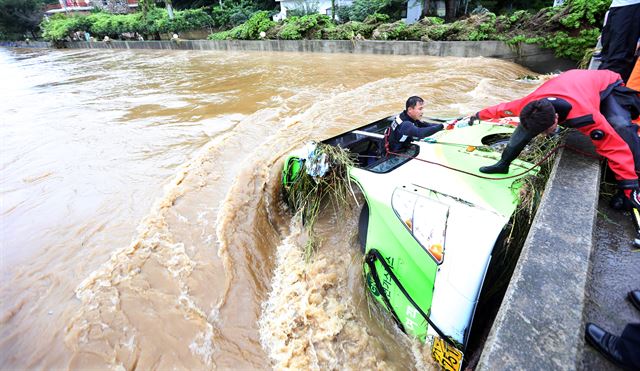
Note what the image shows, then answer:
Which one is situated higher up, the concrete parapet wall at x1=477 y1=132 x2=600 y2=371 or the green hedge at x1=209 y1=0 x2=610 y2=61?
the green hedge at x1=209 y1=0 x2=610 y2=61

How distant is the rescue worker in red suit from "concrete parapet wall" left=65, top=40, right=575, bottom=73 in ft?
32.6

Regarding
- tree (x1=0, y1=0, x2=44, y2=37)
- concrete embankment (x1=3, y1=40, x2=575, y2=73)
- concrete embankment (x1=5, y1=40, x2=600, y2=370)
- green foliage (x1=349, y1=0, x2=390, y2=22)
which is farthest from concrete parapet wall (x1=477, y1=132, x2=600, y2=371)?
tree (x1=0, y1=0, x2=44, y2=37)

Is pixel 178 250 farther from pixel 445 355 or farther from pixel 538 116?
pixel 538 116

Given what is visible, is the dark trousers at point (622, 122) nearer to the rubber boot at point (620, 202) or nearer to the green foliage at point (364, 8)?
the rubber boot at point (620, 202)

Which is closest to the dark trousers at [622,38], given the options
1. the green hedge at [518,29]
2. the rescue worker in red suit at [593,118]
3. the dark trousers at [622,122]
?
the rescue worker in red suit at [593,118]

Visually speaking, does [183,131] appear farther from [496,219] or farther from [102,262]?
[496,219]

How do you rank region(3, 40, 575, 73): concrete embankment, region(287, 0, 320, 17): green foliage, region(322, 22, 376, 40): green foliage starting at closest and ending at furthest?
region(3, 40, 575, 73): concrete embankment
region(322, 22, 376, 40): green foliage
region(287, 0, 320, 17): green foliage

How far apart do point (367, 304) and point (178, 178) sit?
3.38 meters

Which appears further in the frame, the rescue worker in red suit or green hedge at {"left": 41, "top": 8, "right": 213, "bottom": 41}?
green hedge at {"left": 41, "top": 8, "right": 213, "bottom": 41}

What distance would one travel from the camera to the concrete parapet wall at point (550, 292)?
1457mm

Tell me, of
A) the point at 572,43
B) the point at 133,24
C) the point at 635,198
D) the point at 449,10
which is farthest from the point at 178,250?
the point at 133,24

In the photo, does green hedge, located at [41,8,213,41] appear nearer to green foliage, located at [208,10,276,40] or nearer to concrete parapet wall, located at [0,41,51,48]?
concrete parapet wall, located at [0,41,51,48]

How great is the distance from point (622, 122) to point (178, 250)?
4.20 meters

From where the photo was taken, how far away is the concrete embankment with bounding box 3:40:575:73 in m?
11.0
